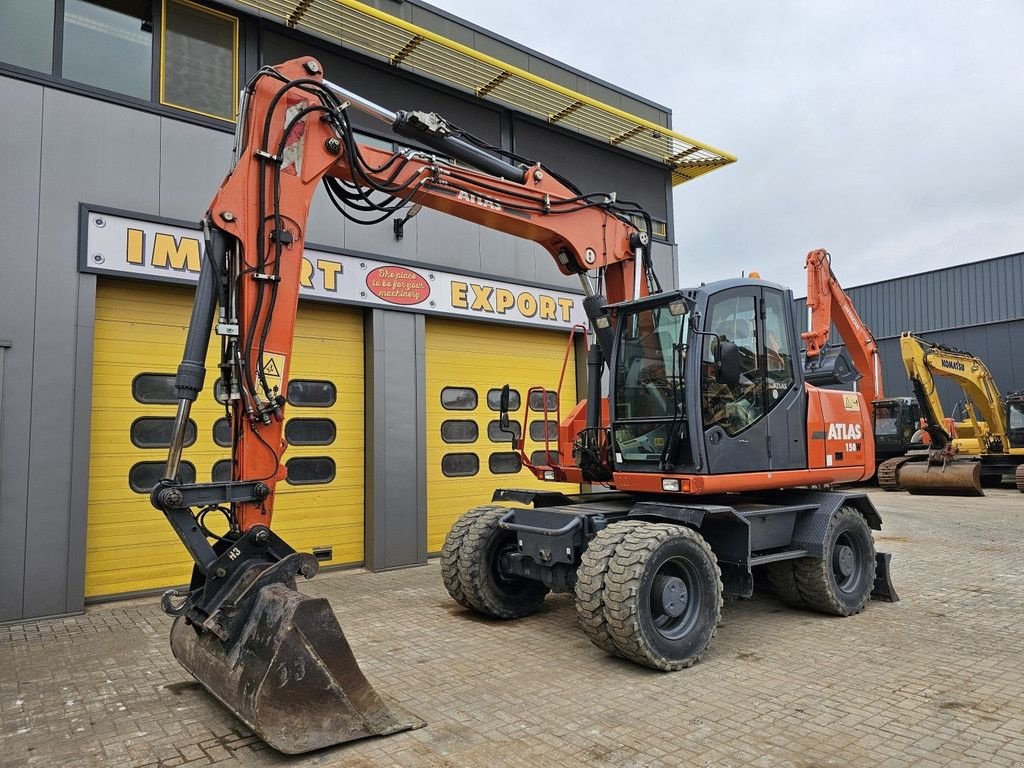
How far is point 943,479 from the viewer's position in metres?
17.8

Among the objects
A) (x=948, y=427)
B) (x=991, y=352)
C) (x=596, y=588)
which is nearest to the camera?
(x=596, y=588)

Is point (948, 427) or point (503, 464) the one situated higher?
point (948, 427)

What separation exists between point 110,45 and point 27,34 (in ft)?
2.49

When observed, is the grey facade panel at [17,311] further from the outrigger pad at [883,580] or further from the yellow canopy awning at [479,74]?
the outrigger pad at [883,580]

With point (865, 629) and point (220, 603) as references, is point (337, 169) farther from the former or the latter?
point (865, 629)

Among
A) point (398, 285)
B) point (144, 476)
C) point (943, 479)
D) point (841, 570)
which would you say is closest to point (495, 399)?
point (398, 285)

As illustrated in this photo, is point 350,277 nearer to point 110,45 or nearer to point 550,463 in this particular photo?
point 110,45

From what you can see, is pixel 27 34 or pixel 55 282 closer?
pixel 55 282

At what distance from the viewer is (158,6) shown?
8.09m

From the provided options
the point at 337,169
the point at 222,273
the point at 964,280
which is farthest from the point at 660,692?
the point at 964,280

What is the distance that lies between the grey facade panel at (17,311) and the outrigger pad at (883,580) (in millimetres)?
8013

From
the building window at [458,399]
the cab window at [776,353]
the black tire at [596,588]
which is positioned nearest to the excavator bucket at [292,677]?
the black tire at [596,588]

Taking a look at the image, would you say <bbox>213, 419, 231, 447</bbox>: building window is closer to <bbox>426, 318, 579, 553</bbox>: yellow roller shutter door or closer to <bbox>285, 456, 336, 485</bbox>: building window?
<bbox>285, 456, 336, 485</bbox>: building window

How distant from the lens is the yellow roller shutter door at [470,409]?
32.1 ft
